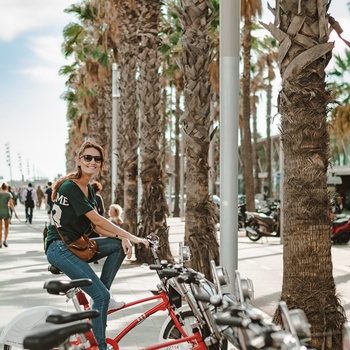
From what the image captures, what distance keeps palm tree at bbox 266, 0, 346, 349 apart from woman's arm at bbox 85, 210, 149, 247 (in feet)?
5.41

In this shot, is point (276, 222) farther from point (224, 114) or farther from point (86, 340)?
point (86, 340)

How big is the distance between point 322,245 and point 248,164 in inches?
1006

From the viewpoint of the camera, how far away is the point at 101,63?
100 ft

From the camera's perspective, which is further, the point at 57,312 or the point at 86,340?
the point at 86,340

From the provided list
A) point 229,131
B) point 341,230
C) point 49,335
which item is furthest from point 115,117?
point 49,335

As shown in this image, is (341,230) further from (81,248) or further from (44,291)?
(81,248)

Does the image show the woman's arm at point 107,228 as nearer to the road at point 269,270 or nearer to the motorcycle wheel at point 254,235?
the road at point 269,270

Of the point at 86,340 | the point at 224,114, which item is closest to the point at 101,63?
the point at 224,114

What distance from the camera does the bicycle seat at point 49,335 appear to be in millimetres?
2627

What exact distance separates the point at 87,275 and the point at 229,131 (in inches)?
127

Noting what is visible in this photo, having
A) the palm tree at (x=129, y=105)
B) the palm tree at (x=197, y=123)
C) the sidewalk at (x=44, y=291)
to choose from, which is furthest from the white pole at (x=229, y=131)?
the palm tree at (x=129, y=105)

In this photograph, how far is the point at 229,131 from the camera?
8.30 m

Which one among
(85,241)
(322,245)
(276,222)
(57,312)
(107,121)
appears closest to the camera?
(57,312)

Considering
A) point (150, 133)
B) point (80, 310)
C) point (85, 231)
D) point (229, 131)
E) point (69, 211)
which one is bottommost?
point (80, 310)
